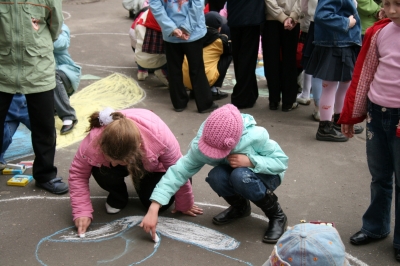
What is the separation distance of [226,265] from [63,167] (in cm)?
179

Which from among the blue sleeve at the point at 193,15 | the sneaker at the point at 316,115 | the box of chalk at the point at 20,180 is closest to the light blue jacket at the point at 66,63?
the blue sleeve at the point at 193,15

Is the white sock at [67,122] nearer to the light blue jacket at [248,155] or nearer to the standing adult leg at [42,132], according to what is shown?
the standing adult leg at [42,132]

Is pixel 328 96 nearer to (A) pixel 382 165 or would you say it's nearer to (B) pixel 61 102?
(A) pixel 382 165

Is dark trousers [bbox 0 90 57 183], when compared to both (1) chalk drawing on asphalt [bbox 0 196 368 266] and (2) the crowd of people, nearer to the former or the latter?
(2) the crowd of people

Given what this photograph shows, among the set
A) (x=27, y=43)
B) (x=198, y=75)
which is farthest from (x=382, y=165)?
(x=198, y=75)

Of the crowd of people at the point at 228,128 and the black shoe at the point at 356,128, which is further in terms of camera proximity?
the black shoe at the point at 356,128

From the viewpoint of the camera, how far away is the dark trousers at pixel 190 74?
530 centimetres

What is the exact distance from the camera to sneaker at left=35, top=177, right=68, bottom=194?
3709 millimetres

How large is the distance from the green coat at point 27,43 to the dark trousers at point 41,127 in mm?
74

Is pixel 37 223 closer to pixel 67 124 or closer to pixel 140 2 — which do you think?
pixel 67 124

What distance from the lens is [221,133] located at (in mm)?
2773

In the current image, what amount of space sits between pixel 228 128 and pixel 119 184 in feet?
3.27

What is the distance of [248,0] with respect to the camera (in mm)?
5094

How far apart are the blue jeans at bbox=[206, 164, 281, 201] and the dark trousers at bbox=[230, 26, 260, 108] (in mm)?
2431
